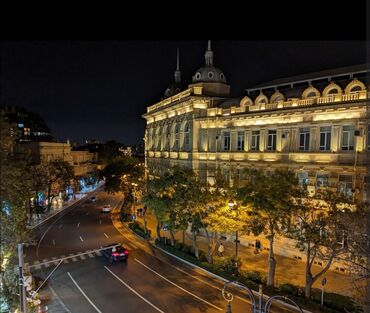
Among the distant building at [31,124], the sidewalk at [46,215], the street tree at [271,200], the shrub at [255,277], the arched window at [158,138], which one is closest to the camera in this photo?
the street tree at [271,200]

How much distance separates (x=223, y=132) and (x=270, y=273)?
21.8 m

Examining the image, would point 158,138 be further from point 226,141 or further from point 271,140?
point 271,140

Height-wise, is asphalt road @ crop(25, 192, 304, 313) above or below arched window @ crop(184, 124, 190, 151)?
below

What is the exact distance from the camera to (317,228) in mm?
22516

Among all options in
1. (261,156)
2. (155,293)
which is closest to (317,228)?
(155,293)

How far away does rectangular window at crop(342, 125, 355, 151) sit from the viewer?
2942cm

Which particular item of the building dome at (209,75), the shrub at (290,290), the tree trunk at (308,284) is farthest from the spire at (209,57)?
the tree trunk at (308,284)

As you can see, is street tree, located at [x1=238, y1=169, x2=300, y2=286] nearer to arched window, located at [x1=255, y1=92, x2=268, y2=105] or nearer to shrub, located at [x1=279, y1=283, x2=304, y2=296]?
shrub, located at [x1=279, y1=283, x2=304, y2=296]

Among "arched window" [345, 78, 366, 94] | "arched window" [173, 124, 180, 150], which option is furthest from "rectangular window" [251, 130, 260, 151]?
"arched window" [173, 124, 180, 150]

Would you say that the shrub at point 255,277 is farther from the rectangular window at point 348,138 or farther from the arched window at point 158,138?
the arched window at point 158,138

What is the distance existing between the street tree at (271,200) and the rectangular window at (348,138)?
7605mm

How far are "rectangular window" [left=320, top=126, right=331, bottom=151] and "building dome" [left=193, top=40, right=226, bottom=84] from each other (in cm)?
2098

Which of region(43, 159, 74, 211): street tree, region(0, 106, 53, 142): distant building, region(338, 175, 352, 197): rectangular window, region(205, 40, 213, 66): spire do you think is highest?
region(205, 40, 213, 66): spire

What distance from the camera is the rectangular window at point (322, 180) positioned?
31281 millimetres
